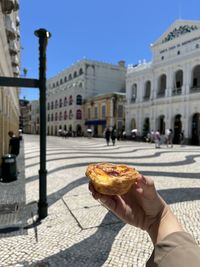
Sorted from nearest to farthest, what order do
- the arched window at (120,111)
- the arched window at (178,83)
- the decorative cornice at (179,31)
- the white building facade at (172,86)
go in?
the white building facade at (172,86), the decorative cornice at (179,31), the arched window at (178,83), the arched window at (120,111)

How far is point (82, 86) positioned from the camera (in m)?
55.6

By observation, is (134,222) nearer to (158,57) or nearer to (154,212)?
(154,212)

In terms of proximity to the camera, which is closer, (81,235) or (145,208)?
(145,208)

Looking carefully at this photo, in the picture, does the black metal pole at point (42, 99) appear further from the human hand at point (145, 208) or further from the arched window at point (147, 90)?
the arched window at point (147, 90)

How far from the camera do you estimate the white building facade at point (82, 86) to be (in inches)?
2173

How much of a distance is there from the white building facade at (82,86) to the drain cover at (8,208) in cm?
4694

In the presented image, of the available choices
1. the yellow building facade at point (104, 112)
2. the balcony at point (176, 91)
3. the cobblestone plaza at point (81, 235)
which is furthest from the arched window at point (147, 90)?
the cobblestone plaza at point (81, 235)

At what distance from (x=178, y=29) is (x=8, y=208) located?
3241 cm

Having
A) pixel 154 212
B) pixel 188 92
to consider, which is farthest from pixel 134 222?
pixel 188 92

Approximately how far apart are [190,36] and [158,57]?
5291 millimetres

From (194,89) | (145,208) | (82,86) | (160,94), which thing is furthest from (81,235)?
(82,86)

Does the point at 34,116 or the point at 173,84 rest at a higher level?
the point at 173,84

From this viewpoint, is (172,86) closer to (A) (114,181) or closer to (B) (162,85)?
(B) (162,85)

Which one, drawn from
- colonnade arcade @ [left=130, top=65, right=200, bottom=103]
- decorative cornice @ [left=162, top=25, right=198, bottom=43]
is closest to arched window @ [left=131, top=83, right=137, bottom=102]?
colonnade arcade @ [left=130, top=65, right=200, bottom=103]
